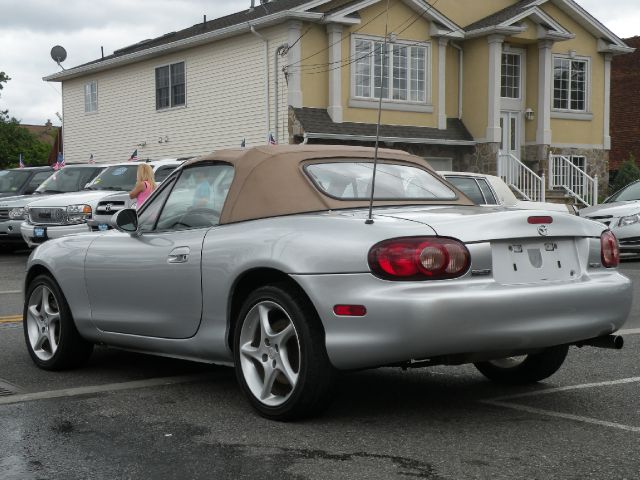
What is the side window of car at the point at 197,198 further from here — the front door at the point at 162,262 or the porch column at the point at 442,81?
the porch column at the point at 442,81

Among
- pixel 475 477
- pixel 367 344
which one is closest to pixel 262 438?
pixel 367 344

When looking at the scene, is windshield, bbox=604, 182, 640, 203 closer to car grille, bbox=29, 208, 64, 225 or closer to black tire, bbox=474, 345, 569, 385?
car grille, bbox=29, 208, 64, 225

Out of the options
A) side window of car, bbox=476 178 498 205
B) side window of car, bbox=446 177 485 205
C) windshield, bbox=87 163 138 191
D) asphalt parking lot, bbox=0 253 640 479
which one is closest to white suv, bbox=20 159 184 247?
windshield, bbox=87 163 138 191

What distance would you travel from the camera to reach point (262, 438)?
498 cm

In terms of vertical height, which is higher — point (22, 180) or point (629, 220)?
point (22, 180)

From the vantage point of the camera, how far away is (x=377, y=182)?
6191 mm

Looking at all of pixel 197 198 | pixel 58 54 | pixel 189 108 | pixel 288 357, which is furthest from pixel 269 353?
pixel 58 54

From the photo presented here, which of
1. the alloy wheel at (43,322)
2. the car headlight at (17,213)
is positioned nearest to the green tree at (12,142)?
the car headlight at (17,213)

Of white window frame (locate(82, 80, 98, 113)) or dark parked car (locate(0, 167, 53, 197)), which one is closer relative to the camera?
dark parked car (locate(0, 167, 53, 197))

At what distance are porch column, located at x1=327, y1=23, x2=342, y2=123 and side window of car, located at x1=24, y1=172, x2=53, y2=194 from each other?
7.82 m

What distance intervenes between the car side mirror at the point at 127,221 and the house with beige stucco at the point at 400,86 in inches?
727

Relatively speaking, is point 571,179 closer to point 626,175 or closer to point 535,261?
point 626,175

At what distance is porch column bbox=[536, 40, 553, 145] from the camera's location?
29297 millimetres

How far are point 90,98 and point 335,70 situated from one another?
1210cm
